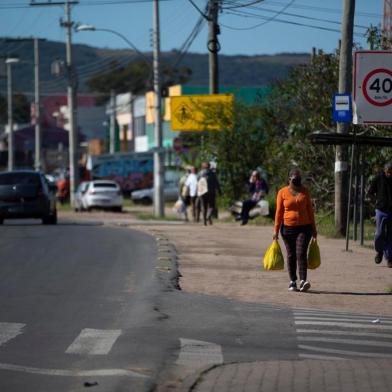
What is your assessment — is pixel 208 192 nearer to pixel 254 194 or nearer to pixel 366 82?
pixel 254 194

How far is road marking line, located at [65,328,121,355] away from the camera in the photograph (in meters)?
9.98

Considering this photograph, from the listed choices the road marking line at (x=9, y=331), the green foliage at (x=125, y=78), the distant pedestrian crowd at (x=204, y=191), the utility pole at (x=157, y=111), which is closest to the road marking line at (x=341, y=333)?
the road marking line at (x=9, y=331)

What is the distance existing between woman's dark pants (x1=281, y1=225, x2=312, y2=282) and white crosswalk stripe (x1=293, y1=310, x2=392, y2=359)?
1.88 m

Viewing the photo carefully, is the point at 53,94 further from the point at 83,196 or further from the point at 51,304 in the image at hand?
the point at 51,304

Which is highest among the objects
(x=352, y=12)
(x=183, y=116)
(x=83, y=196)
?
(x=352, y=12)

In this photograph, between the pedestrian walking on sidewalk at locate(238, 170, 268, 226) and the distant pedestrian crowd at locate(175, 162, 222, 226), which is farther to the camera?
the distant pedestrian crowd at locate(175, 162, 222, 226)

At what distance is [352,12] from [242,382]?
15.0 m

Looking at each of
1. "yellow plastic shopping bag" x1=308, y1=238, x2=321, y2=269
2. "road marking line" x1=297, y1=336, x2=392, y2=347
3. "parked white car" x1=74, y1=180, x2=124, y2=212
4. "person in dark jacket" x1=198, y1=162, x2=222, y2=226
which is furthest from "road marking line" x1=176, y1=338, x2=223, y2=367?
"parked white car" x1=74, y1=180, x2=124, y2=212

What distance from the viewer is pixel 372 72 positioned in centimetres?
1469

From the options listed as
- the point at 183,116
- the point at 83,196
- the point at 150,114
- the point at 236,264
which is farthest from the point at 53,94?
the point at 236,264

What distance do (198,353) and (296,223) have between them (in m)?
5.29

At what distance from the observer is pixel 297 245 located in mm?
15086

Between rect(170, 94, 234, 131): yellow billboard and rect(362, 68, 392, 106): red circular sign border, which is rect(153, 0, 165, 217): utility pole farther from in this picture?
rect(362, 68, 392, 106): red circular sign border

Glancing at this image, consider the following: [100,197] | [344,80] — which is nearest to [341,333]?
[344,80]
